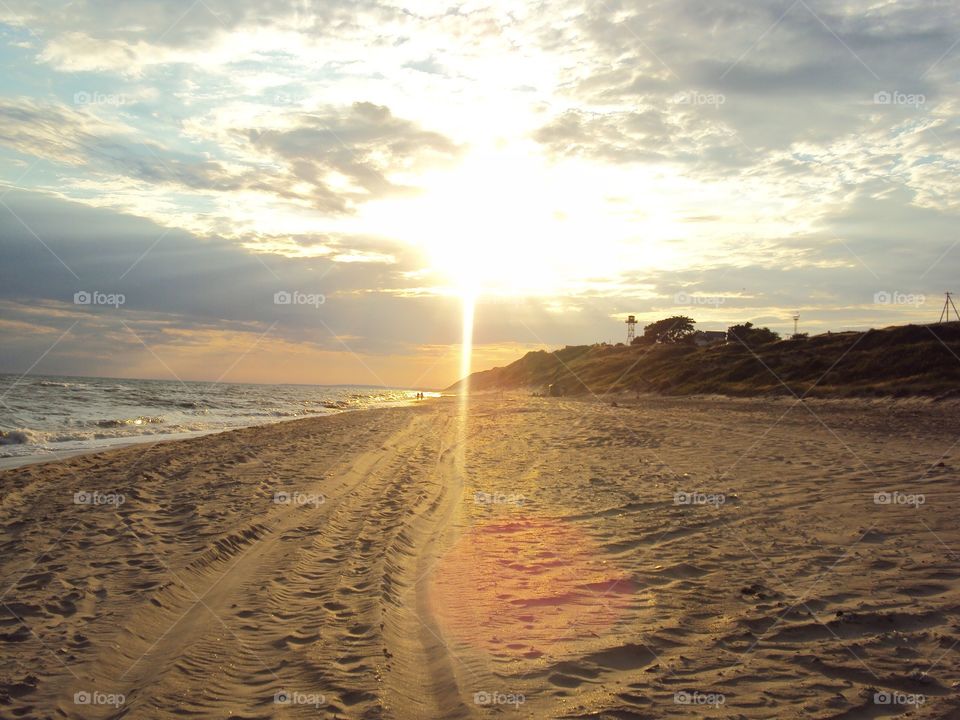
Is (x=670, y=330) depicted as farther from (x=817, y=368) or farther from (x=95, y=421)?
(x=95, y=421)

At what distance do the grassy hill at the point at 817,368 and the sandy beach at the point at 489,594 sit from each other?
90.2 feet

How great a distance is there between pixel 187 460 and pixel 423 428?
14920mm

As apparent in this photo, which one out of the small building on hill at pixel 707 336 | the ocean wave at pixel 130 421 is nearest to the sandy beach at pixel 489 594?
the ocean wave at pixel 130 421

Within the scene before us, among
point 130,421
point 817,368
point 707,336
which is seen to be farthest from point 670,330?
point 130,421

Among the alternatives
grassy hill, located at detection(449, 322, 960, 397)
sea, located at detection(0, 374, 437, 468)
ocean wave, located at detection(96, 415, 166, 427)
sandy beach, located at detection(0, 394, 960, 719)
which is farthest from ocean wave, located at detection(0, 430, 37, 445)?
grassy hill, located at detection(449, 322, 960, 397)

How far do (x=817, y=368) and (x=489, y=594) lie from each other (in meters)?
49.6

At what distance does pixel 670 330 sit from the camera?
374 ft

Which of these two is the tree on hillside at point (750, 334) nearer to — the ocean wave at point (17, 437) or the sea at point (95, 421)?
the sea at point (95, 421)

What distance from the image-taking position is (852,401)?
3553 centimetres

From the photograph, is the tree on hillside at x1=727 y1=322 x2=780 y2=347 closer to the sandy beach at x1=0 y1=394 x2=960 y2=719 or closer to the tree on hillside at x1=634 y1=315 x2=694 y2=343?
the tree on hillside at x1=634 y1=315 x2=694 y2=343

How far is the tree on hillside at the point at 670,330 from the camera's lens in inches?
4358

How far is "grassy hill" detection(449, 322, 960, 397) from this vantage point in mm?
38250

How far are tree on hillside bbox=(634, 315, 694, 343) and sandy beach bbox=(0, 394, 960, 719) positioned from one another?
99.2 m

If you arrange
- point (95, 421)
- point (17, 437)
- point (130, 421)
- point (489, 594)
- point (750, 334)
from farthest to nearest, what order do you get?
point (750, 334), point (130, 421), point (95, 421), point (17, 437), point (489, 594)
